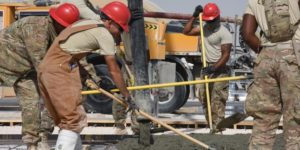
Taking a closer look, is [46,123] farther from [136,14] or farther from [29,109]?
[136,14]

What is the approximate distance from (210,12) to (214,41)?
1.31 ft

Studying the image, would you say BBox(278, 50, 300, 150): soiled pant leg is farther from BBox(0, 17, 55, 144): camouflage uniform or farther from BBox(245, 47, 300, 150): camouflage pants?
BBox(0, 17, 55, 144): camouflage uniform

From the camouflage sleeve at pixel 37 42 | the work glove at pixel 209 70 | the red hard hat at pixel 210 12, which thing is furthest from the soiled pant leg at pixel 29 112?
the red hard hat at pixel 210 12

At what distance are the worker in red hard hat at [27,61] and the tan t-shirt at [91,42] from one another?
1.14 m

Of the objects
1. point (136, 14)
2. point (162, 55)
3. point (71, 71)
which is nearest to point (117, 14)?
point (71, 71)

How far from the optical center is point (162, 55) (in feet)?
41.9

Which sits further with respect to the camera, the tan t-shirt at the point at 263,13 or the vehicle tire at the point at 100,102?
the vehicle tire at the point at 100,102

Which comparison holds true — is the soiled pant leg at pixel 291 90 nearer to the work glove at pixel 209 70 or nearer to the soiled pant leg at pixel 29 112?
the soiled pant leg at pixel 29 112

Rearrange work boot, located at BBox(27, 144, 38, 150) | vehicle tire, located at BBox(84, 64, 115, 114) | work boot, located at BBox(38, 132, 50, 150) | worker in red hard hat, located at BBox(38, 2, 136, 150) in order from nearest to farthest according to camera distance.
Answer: worker in red hard hat, located at BBox(38, 2, 136, 150), work boot, located at BBox(27, 144, 38, 150), work boot, located at BBox(38, 132, 50, 150), vehicle tire, located at BBox(84, 64, 115, 114)

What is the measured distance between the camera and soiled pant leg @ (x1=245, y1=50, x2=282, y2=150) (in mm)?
6699

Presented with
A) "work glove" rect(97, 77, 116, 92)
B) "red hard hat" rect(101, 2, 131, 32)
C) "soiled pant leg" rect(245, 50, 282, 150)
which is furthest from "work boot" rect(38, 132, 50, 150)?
"soiled pant leg" rect(245, 50, 282, 150)

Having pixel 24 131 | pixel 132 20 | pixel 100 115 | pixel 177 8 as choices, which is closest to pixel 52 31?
pixel 24 131

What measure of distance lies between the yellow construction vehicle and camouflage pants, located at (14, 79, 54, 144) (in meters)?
3.65

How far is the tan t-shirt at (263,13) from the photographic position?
6.68 m
